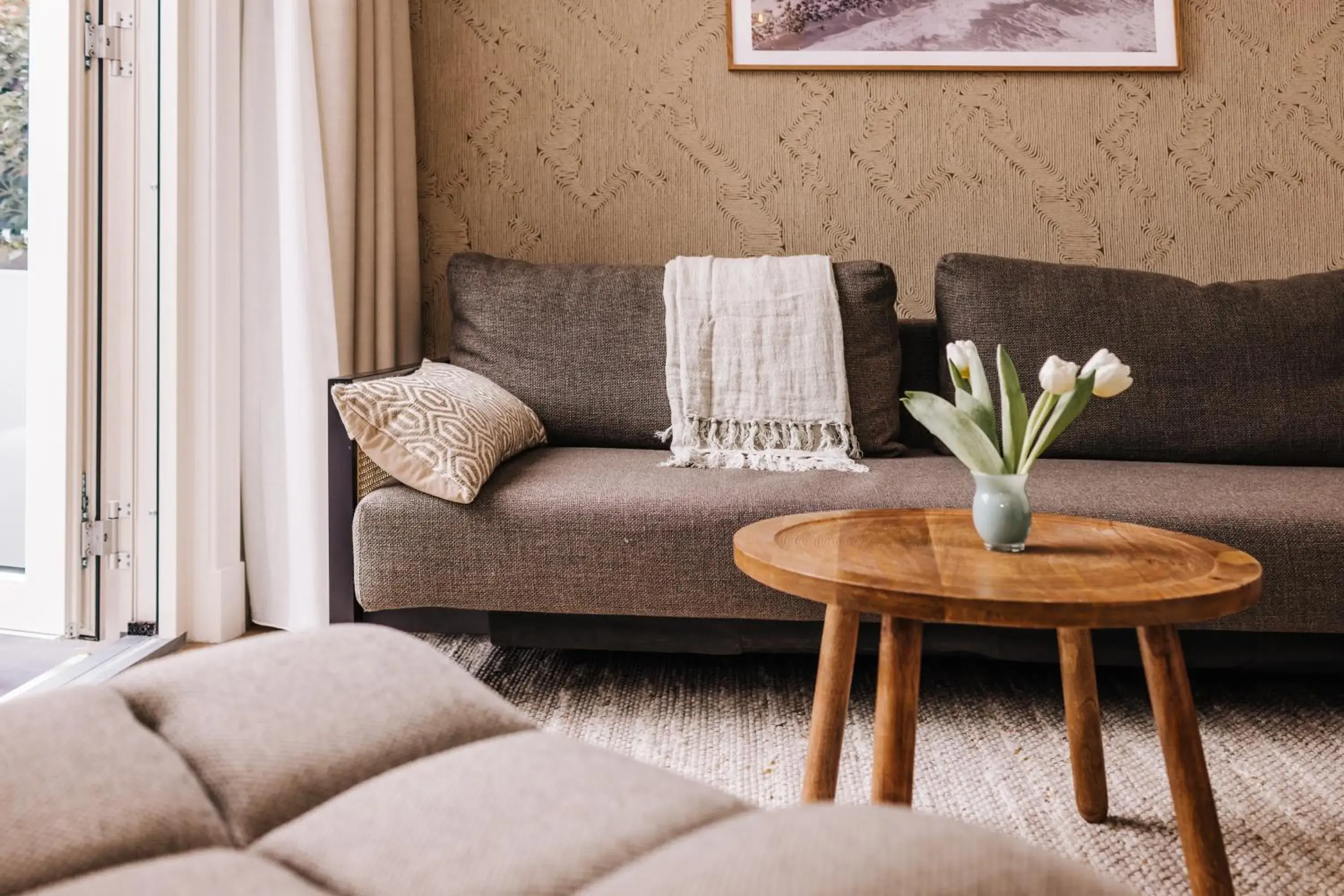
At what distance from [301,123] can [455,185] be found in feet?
1.96

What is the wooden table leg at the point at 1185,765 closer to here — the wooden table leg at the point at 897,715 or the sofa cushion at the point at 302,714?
the wooden table leg at the point at 897,715

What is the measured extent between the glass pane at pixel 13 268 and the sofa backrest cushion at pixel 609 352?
3.14 ft

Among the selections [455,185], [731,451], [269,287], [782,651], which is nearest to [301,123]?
[269,287]

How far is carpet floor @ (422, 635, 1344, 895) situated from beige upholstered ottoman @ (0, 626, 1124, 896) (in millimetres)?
562

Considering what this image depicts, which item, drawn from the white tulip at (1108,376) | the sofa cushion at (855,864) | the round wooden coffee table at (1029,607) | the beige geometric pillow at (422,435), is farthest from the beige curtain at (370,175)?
Result: the sofa cushion at (855,864)

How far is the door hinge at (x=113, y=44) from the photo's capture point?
6.89 ft

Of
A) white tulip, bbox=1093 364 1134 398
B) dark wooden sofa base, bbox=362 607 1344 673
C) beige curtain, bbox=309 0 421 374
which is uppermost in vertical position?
beige curtain, bbox=309 0 421 374

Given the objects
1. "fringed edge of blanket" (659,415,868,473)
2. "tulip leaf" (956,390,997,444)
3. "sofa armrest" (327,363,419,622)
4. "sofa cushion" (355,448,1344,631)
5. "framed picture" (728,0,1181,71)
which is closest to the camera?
"tulip leaf" (956,390,997,444)

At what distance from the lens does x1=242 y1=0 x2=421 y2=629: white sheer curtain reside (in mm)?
2309

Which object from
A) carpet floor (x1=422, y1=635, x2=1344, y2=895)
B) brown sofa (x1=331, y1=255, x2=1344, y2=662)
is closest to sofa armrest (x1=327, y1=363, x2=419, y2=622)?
brown sofa (x1=331, y1=255, x2=1344, y2=662)

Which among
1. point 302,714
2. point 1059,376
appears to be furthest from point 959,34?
point 302,714

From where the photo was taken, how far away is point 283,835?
0.69 m

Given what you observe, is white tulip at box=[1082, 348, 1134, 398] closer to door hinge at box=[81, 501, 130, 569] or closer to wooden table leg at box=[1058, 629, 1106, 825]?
wooden table leg at box=[1058, 629, 1106, 825]

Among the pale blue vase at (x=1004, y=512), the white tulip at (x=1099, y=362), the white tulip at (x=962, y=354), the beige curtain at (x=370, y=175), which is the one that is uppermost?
the beige curtain at (x=370, y=175)
